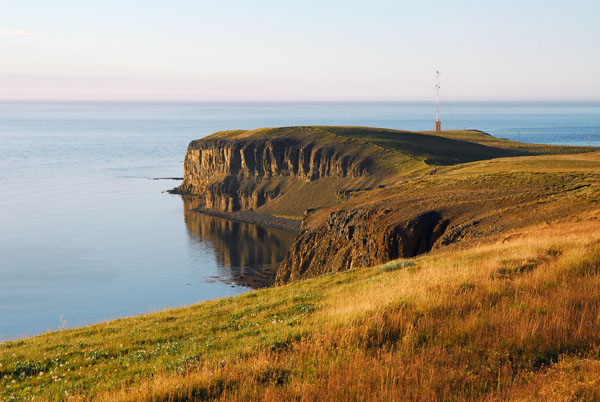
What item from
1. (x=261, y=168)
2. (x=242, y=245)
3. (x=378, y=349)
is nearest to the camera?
(x=378, y=349)

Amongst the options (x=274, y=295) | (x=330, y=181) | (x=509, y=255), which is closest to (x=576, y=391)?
(x=509, y=255)

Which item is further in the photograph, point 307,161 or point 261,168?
point 261,168

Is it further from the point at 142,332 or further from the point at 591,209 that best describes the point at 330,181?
the point at 142,332

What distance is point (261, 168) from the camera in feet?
509

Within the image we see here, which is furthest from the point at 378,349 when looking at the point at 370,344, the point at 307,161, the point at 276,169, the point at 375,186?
the point at 276,169

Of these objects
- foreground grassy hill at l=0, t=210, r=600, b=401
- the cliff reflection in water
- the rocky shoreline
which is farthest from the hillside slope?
foreground grassy hill at l=0, t=210, r=600, b=401

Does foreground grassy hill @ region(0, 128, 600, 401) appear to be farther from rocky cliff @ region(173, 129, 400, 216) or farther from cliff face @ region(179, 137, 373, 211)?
cliff face @ region(179, 137, 373, 211)

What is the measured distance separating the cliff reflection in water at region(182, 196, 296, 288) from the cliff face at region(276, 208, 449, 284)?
1631 centimetres

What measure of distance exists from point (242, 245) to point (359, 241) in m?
59.4

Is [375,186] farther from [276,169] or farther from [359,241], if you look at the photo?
[359,241]

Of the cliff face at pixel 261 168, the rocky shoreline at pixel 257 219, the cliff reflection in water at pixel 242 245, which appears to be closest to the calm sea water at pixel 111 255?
the cliff reflection in water at pixel 242 245

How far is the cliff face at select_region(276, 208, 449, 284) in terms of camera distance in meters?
41.4

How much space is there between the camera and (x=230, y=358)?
10477mm

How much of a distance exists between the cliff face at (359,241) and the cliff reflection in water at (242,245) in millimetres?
16309
